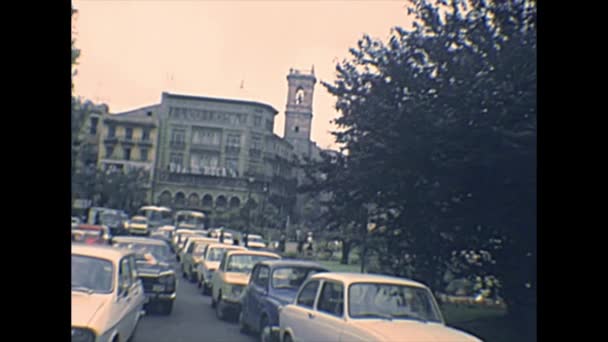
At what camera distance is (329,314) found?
6.60 meters

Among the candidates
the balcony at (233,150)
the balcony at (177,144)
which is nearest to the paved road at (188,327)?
the balcony at (233,150)

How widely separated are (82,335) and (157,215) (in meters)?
47.6

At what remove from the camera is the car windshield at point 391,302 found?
6301mm

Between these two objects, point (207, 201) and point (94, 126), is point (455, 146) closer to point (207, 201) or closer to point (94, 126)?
point (207, 201)

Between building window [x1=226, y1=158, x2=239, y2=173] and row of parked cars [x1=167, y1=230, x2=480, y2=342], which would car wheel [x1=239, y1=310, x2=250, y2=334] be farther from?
building window [x1=226, y1=158, x2=239, y2=173]

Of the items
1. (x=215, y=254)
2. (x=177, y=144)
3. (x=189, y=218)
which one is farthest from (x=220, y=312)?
(x=177, y=144)

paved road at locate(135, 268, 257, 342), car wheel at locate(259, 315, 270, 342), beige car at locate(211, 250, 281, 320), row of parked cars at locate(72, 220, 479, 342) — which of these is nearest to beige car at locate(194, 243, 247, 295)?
paved road at locate(135, 268, 257, 342)

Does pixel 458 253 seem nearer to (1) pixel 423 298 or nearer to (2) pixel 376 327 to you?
(1) pixel 423 298

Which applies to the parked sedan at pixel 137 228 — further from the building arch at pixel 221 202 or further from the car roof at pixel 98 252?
the car roof at pixel 98 252

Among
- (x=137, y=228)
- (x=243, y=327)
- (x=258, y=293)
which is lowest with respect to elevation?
(x=137, y=228)

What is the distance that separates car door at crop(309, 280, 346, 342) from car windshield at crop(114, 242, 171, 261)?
8.26 metres

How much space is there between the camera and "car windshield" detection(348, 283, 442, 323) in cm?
630
